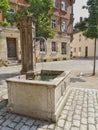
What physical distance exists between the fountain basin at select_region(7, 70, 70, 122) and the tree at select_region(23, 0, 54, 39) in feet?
18.1

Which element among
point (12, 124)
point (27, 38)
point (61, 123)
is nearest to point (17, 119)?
point (12, 124)

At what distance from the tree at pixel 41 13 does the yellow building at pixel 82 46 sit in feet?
73.0

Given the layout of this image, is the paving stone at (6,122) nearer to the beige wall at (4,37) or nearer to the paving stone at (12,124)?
the paving stone at (12,124)

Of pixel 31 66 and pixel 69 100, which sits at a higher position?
pixel 31 66

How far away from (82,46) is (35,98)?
3014 centimetres

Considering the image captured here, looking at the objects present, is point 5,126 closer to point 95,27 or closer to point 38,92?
point 38,92

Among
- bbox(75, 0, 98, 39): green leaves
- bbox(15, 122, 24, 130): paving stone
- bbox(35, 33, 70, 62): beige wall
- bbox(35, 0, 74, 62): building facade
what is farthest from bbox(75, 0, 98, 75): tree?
bbox(35, 0, 74, 62): building facade

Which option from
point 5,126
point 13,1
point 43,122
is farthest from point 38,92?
point 13,1

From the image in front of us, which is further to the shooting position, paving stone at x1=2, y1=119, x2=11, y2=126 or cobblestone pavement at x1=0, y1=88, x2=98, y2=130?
paving stone at x1=2, y1=119, x2=11, y2=126

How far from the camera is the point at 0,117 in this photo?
3.51m

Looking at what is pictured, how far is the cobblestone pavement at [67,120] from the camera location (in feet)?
10.0

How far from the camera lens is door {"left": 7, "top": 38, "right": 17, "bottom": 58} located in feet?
50.3

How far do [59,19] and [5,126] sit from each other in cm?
1865

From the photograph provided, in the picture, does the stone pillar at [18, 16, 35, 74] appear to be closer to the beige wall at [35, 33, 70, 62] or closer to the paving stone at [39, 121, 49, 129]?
the paving stone at [39, 121, 49, 129]
